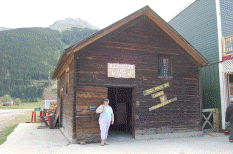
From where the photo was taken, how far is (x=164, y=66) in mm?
10906

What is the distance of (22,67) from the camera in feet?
460

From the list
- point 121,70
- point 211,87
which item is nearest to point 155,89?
point 121,70

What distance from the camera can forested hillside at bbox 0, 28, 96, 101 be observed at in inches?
4892

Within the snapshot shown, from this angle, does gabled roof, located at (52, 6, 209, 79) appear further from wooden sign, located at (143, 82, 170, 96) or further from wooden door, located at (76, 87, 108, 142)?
wooden sign, located at (143, 82, 170, 96)

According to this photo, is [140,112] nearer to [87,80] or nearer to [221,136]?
[87,80]

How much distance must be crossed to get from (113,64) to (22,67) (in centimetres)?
14513

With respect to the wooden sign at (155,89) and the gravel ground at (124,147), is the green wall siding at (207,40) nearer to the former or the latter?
the gravel ground at (124,147)

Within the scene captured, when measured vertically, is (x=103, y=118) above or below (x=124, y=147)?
above

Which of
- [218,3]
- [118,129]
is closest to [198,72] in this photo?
[218,3]

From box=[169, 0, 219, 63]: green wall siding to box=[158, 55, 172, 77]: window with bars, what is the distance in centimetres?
329

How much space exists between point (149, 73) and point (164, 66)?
1.17 metres

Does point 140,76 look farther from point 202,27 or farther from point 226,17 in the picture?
point 226,17

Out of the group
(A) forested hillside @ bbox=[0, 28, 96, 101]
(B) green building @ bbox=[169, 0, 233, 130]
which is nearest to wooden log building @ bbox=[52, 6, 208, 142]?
(B) green building @ bbox=[169, 0, 233, 130]

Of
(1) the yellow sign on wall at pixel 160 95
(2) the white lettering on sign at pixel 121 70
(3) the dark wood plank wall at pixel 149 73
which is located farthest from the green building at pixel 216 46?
(2) the white lettering on sign at pixel 121 70
